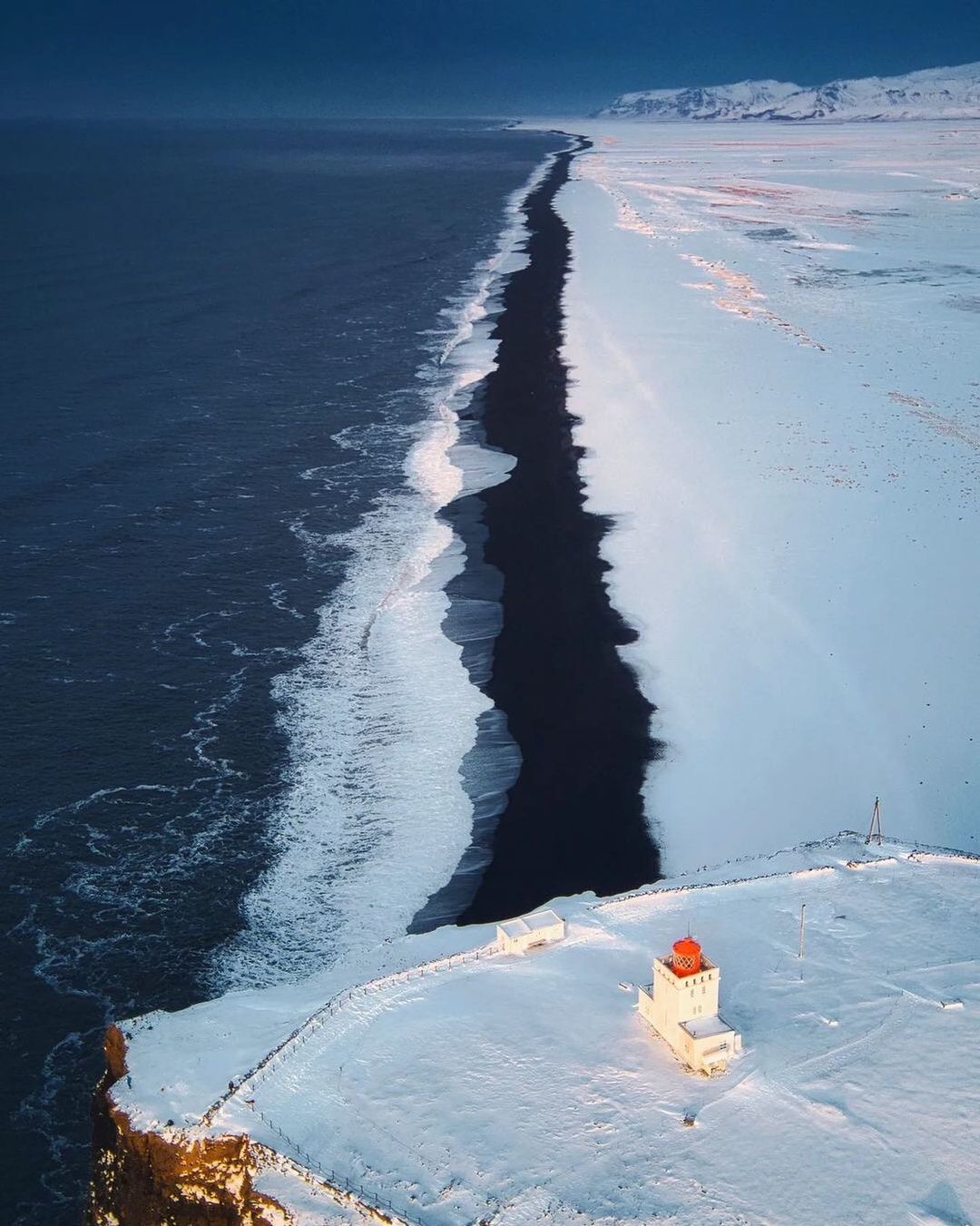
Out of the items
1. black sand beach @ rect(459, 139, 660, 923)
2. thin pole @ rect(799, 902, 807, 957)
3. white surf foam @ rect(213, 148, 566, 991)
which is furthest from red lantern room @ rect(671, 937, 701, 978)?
white surf foam @ rect(213, 148, 566, 991)

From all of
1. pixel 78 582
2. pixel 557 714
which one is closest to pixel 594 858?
pixel 557 714

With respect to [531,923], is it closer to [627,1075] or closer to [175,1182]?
[627,1075]

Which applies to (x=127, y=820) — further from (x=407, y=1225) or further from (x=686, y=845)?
(x=407, y=1225)

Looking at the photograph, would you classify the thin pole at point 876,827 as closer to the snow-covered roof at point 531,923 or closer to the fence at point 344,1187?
the snow-covered roof at point 531,923

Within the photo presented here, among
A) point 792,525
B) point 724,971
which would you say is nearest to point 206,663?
point 724,971

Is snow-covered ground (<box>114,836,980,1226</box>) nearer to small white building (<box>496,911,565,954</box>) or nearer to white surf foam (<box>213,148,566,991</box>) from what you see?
small white building (<box>496,911,565,954</box>)

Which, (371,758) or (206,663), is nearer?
(371,758)
